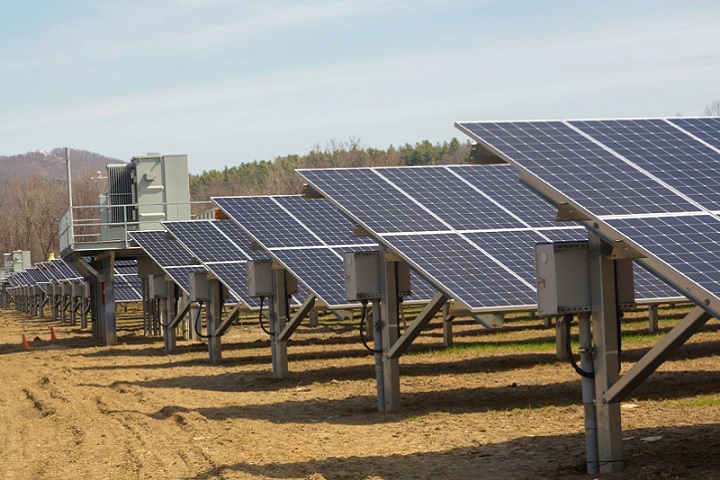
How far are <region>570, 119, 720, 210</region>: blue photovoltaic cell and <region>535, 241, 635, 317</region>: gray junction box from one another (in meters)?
0.99

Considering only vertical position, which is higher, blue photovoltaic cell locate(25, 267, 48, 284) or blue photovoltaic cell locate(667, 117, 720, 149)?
blue photovoltaic cell locate(667, 117, 720, 149)

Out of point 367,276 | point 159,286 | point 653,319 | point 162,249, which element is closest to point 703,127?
point 367,276

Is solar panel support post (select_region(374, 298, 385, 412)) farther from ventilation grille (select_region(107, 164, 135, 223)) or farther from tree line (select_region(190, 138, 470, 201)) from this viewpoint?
tree line (select_region(190, 138, 470, 201))

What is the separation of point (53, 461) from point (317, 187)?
5.43 meters

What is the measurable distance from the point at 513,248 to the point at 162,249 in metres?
16.6

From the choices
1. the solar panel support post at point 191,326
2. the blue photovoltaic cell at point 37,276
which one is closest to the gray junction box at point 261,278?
the solar panel support post at point 191,326

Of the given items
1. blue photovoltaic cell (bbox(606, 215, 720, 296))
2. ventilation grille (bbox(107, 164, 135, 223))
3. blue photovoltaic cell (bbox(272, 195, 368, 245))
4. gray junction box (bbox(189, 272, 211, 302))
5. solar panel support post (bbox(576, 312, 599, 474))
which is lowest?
solar panel support post (bbox(576, 312, 599, 474))

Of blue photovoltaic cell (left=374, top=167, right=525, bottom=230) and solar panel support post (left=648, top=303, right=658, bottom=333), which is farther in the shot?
solar panel support post (left=648, top=303, right=658, bottom=333)

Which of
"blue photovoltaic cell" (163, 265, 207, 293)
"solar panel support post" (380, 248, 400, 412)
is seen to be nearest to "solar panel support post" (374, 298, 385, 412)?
"solar panel support post" (380, 248, 400, 412)

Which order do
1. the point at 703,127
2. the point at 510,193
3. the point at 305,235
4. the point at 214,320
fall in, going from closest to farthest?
the point at 703,127
the point at 510,193
the point at 305,235
the point at 214,320

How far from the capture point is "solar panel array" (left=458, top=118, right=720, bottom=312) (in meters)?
8.90

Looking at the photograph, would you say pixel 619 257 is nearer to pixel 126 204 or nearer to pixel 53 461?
pixel 53 461

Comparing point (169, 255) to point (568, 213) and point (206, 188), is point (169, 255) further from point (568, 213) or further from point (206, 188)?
point (206, 188)

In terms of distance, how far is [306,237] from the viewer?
2133 cm
